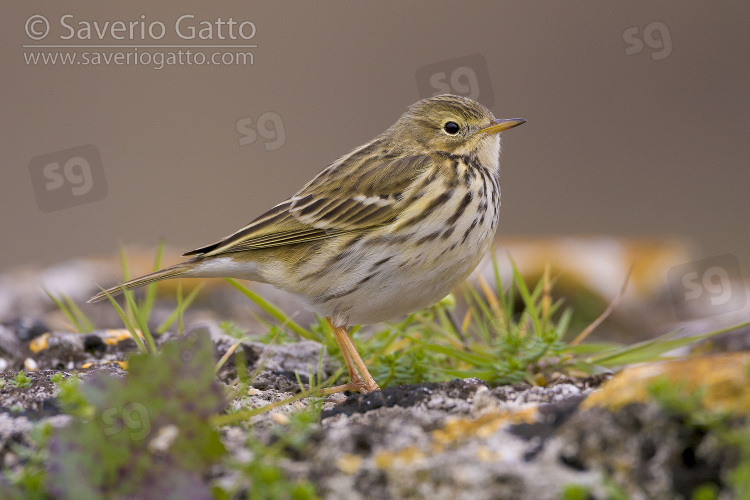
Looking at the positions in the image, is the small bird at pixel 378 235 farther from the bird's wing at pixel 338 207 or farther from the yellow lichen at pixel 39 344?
the yellow lichen at pixel 39 344

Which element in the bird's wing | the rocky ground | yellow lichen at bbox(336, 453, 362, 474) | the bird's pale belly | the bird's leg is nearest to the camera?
the rocky ground

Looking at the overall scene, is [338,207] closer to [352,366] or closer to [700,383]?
[352,366]

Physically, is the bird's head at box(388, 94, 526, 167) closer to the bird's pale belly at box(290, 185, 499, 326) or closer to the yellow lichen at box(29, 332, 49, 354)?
the bird's pale belly at box(290, 185, 499, 326)

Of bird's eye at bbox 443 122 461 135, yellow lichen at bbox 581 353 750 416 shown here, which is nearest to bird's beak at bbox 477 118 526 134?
bird's eye at bbox 443 122 461 135

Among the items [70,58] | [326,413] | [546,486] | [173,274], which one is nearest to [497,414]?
[546,486]

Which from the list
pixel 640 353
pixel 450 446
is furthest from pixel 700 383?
pixel 640 353

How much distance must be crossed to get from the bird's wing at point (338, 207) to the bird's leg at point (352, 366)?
1.81 feet

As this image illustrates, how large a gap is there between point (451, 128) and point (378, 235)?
1070 mm

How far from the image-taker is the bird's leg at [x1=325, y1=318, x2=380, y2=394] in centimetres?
380

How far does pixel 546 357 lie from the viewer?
407 cm

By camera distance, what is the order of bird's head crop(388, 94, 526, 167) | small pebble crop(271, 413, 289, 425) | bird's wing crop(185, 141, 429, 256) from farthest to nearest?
bird's head crop(388, 94, 526, 167), bird's wing crop(185, 141, 429, 256), small pebble crop(271, 413, 289, 425)

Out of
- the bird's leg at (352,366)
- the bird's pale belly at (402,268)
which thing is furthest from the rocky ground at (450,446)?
the bird's pale belly at (402,268)

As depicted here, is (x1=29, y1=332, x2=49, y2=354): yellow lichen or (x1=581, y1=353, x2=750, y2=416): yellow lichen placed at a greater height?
(x1=29, y1=332, x2=49, y2=354): yellow lichen

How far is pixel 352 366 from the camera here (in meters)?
4.05
